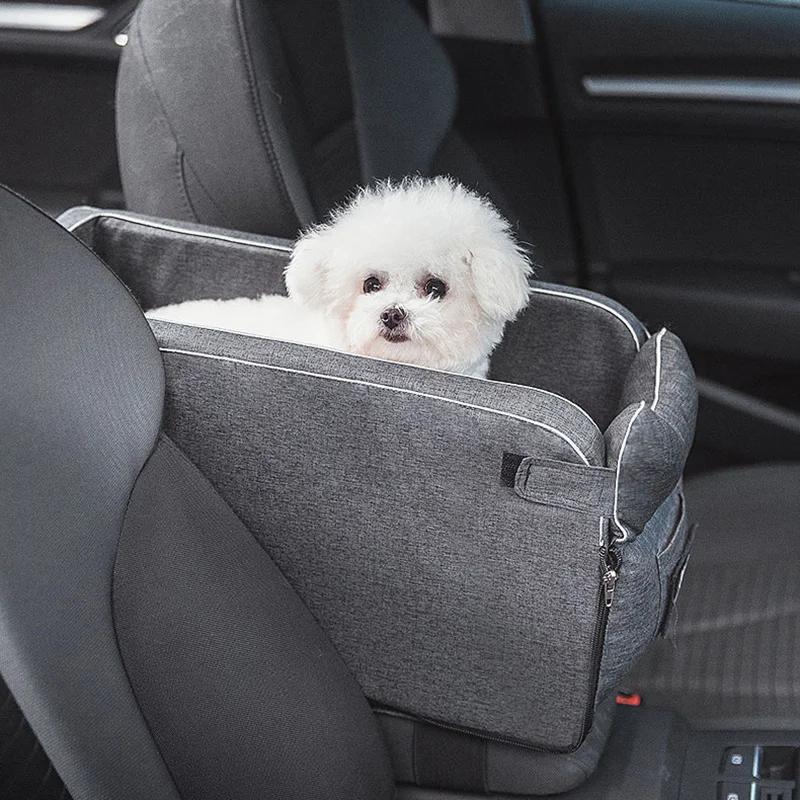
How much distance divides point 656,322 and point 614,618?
1196 millimetres

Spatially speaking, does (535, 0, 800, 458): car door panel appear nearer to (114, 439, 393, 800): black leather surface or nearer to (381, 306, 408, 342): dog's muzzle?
(381, 306, 408, 342): dog's muzzle

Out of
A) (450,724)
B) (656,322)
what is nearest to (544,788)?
(450,724)

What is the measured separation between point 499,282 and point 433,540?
287 mm

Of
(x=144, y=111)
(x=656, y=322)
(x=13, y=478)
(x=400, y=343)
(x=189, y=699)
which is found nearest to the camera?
(x=13, y=478)

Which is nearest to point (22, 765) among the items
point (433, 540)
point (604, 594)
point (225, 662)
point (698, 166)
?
point (225, 662)

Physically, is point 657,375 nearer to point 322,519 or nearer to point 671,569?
point 671,569

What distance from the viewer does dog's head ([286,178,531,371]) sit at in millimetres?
1170

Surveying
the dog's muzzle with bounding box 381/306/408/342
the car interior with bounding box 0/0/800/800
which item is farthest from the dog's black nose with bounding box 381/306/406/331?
the car interior with bounding box 0/0/800/800

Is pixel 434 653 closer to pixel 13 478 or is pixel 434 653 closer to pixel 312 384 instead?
pixel 312 384

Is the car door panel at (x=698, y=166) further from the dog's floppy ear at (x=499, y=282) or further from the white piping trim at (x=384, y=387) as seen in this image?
the white piping trim at (x=384, y=387)

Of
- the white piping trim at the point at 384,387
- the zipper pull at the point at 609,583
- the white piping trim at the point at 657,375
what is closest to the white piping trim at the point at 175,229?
the white piping trim at the point at 384,387

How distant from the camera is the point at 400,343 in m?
1.18

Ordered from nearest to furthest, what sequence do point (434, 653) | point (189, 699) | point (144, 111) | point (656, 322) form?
point (189, 699) < point (434, 653) < point (144, 111) < point (656, 322)

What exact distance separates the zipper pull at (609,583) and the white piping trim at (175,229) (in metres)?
0.51
